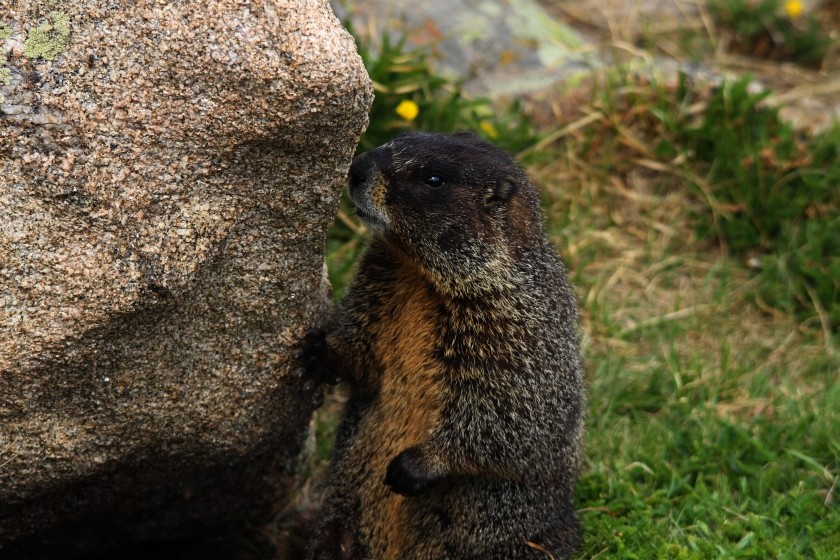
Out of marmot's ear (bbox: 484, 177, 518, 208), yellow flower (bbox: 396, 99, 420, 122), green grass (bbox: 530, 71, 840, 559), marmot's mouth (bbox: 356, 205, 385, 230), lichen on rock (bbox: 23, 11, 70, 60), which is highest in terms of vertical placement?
lichen on rock (bbox: 23, 11, 70, 60)

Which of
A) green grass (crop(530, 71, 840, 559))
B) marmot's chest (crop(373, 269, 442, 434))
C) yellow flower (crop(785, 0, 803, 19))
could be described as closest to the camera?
marmot's chest (crop(373, 269, 442, 434))

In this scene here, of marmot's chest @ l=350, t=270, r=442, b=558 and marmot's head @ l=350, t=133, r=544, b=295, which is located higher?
marmot's head @ l=350, t=133, r=544, b=295

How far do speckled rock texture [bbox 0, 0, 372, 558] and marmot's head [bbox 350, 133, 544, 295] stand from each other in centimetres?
23

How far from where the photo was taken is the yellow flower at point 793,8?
824 centimetres

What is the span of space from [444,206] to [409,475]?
3.27ft

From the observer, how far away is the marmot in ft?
12.3

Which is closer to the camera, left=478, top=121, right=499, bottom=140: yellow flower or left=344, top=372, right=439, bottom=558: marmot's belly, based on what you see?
left=344, top=372, right=439, bottom=558: marmot's belly

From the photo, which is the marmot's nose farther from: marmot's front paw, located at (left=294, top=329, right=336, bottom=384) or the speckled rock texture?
marmot's front paw, located at (left=294, top=329, right=336, bottom=384)

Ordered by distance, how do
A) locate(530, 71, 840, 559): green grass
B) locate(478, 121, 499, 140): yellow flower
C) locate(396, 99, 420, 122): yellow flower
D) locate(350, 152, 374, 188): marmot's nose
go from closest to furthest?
locate(350, 152, 374, 188): marmot's nose, locate(530, 71, 840, 559): green grass, locate(396, 99, 420, 122): yellow flower, locate(478, 121, 499, 140): yellow flower

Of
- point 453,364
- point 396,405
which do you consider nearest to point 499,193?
point 453,364

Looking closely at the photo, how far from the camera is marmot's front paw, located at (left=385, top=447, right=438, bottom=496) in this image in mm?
3754

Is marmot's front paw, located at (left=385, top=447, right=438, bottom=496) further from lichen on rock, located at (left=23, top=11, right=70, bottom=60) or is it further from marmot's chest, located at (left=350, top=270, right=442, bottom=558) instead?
lichen on rock, located at (left=23, top=11, right=70, bottom=60)

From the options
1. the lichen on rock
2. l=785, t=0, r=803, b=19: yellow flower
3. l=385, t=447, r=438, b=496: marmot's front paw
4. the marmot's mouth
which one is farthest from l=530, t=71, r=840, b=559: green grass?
the lichen on rock

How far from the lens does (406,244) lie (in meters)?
3.77
